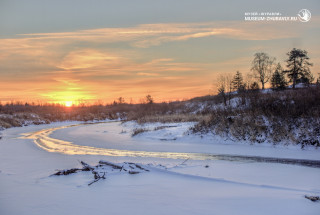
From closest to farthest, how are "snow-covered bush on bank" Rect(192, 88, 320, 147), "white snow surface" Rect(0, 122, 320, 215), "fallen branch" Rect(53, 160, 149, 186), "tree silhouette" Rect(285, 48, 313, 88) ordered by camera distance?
1. "white snow surface" Rect(0, 122, 320, 215)
2. "fallen branch" Rect(53, 160, 149, 186)
3. "snow-covered bush on bank" Rect(192, 88, 320, 147)
4. "tree silhouette" Rect(285, 48, 313, 88)

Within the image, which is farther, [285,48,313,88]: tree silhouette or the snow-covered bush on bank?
[285,48,313,88]: tree silhouette

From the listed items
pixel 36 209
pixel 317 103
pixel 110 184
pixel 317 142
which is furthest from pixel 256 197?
pixel 317 103

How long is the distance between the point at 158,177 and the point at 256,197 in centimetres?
310

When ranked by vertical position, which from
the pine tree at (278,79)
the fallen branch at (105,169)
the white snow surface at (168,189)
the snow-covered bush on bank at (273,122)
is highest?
the pine tree at (278,79)

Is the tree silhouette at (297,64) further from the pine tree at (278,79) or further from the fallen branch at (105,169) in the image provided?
the fallen branch at (105,169)

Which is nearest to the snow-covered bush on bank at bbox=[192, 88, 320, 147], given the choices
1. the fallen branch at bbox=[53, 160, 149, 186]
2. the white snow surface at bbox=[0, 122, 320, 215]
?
the white snow surface at bbox=[0, 122, 320, 215]

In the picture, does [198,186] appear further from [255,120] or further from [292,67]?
[292,67]

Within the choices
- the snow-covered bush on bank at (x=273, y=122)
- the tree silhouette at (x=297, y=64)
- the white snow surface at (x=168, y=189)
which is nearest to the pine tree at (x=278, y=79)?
the tree silhouette at (x=297, y=64)

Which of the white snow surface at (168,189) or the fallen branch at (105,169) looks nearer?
the white snow surface at (168,189)

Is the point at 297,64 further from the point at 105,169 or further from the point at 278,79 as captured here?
the point at 105,169

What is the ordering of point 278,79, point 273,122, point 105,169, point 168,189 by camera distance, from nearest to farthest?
point 168,189 < point 105,169 < point 273,122 < point 278,79

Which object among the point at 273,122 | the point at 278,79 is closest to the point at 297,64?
the point at 278,79

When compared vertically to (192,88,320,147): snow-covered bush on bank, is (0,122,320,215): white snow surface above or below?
below

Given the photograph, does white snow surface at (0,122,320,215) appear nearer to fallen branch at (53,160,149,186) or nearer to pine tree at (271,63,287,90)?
fallen branch at (53,160,149,186)
